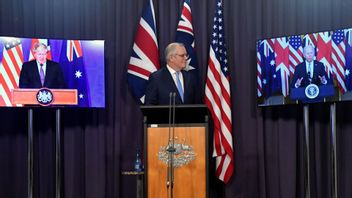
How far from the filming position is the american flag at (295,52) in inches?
194

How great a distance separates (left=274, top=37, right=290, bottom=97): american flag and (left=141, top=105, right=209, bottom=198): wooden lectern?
102cm

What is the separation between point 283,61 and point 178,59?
3.33 ft

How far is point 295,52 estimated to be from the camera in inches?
195

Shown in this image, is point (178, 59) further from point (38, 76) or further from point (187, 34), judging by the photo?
point (38, 76)

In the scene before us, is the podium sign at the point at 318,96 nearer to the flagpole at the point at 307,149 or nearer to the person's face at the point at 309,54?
the flagpole at the point at 307,149

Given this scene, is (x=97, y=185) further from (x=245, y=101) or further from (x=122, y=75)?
(x=245, y=101)

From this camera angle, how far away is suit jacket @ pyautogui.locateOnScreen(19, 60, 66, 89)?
5.15m

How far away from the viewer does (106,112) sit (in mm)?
5793

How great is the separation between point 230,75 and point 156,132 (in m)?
1.58

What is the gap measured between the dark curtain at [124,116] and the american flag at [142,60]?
7.6 inches

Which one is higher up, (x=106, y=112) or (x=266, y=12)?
(x=266, y=12)

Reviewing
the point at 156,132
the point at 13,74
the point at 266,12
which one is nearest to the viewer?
the point at 156,132

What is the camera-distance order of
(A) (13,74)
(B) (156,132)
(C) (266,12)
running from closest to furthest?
(B) (156,132) → (A) (13,74) → (C) (266,12)

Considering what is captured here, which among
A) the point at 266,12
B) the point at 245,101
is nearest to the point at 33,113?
the point at 245,101
